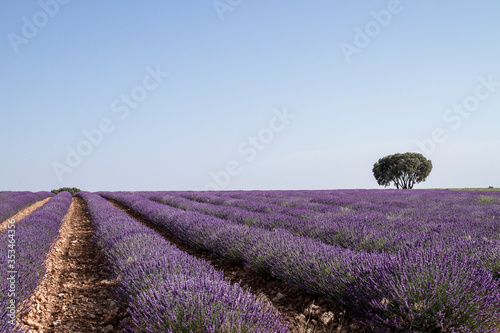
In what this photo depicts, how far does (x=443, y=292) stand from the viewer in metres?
1.99

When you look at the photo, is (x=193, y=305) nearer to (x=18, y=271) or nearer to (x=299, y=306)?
(x=299, y=306)

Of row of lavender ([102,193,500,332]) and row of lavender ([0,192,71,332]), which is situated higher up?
row of lavender ([102,193,500,332])

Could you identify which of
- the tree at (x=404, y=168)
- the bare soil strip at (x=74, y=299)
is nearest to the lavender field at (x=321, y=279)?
the bare soil strip at (x=74, y=299)

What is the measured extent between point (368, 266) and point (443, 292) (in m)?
0.58

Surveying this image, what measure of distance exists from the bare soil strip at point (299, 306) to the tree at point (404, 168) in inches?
1367

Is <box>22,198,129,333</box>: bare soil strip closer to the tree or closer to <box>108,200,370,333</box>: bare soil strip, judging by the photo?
<box>108,200,370,333</box>: bare soil strip

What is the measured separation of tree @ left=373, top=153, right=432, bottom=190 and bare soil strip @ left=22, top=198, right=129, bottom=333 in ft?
116

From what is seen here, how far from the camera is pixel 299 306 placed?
2854mm

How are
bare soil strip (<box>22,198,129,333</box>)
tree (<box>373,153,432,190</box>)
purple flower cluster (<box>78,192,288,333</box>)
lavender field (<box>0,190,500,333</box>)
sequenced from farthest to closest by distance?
tree (<box>373,153,432,190</box>), bare soil strip (<box>22,198,129,333</box>), lavender field (<box>0,190,500,333</box>), purple flower cluster (<box>78,192,288,333</box>)

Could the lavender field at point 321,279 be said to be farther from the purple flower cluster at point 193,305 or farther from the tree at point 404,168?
the tree at point 404,168

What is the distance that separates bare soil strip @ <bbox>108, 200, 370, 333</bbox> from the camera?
2.30 metres

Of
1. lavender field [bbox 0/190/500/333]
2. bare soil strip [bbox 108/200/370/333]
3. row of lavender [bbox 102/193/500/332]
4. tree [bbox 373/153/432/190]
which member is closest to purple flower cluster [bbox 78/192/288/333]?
lavender field [bbox 0/190/500/333]

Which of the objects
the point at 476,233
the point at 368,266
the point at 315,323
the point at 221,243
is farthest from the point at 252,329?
the point at 476,233

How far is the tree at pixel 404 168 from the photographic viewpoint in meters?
34.4
